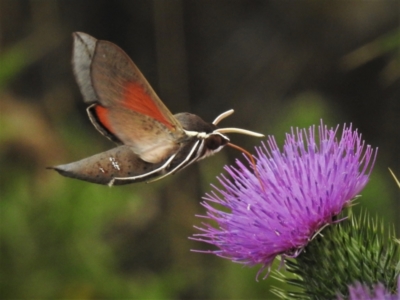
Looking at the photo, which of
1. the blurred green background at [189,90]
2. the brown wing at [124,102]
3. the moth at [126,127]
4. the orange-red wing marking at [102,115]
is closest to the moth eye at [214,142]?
the moth at [126,127]

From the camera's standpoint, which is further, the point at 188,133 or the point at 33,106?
the point at 33,106

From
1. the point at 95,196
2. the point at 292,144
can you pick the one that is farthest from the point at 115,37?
the point at 292,144

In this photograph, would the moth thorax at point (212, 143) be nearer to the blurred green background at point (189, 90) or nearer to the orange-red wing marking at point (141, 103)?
the orange-red wing marking at point (141, 103)

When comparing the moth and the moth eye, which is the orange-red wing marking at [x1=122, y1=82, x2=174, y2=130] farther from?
the moth eye

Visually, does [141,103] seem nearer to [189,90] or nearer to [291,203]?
[291,203]

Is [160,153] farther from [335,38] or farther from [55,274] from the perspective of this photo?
[335,38]

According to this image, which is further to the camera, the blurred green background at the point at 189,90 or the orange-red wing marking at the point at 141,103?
the blurred green background at the point at 189,90

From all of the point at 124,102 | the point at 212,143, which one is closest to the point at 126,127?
the point at 124,102
